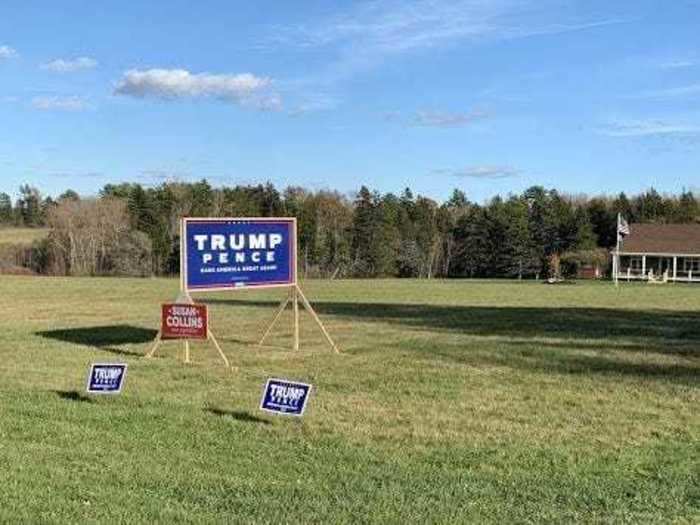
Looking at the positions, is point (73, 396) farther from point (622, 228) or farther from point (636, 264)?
point (636, 264)

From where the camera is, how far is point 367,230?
105062 mm

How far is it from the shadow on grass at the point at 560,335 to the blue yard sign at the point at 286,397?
5324mm

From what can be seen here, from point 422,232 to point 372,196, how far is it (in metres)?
7.36

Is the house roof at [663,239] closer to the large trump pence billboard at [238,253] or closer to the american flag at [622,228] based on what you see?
the american flag at [622,228]

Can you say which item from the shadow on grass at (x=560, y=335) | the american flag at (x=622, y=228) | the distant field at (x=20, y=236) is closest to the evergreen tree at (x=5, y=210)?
the distant field at (x=20, y=236)

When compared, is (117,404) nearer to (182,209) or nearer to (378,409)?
(378,409)

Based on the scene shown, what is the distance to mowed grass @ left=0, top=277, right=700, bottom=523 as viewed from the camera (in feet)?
20.1

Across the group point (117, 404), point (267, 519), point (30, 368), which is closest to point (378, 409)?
point (117, 404)

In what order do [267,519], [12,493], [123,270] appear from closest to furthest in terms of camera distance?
[267,519]
[12,493]
[123,270]

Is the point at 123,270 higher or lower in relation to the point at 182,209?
lower

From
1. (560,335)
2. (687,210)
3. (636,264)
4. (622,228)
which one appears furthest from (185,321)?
(687,210)

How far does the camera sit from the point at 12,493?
6.20 m

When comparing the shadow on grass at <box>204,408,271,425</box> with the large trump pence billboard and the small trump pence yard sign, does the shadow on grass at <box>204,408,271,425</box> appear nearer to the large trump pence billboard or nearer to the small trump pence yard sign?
the small trump pence yard sign

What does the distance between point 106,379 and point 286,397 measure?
257cm
